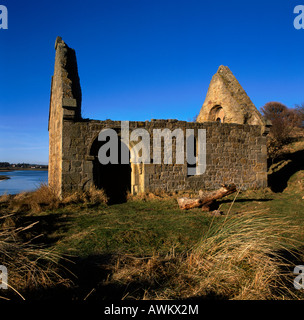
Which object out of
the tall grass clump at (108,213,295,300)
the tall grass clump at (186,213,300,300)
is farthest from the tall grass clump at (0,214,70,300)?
the tall grass clump at (186,213,300,300)

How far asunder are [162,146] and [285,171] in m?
8.44

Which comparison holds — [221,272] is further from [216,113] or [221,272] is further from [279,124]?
[279,124]

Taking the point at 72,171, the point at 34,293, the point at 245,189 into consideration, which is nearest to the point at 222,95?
the point at 245,189

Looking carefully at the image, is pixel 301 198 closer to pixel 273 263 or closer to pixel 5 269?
pixel 273 263

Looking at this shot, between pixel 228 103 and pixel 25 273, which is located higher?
pixel 228 103

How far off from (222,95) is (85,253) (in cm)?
1159

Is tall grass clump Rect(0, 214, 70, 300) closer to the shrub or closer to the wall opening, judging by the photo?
the wall opening

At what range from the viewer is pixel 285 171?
14.6 meters

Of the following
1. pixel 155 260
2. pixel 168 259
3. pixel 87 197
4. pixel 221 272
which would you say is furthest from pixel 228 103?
pixel 221 272

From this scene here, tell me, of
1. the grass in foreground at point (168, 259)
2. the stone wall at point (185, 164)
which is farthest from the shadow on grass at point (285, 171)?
the grass in foreground at point (168, 259)

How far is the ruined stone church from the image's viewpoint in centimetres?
939

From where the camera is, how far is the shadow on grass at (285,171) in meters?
13.4

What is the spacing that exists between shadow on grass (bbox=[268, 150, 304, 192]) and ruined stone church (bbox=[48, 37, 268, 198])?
73.0 inches

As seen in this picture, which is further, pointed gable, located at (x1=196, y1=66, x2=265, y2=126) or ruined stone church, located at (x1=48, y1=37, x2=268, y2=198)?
pointed gable, located at (x1=196, y1=66, x2=265, y2=126)
